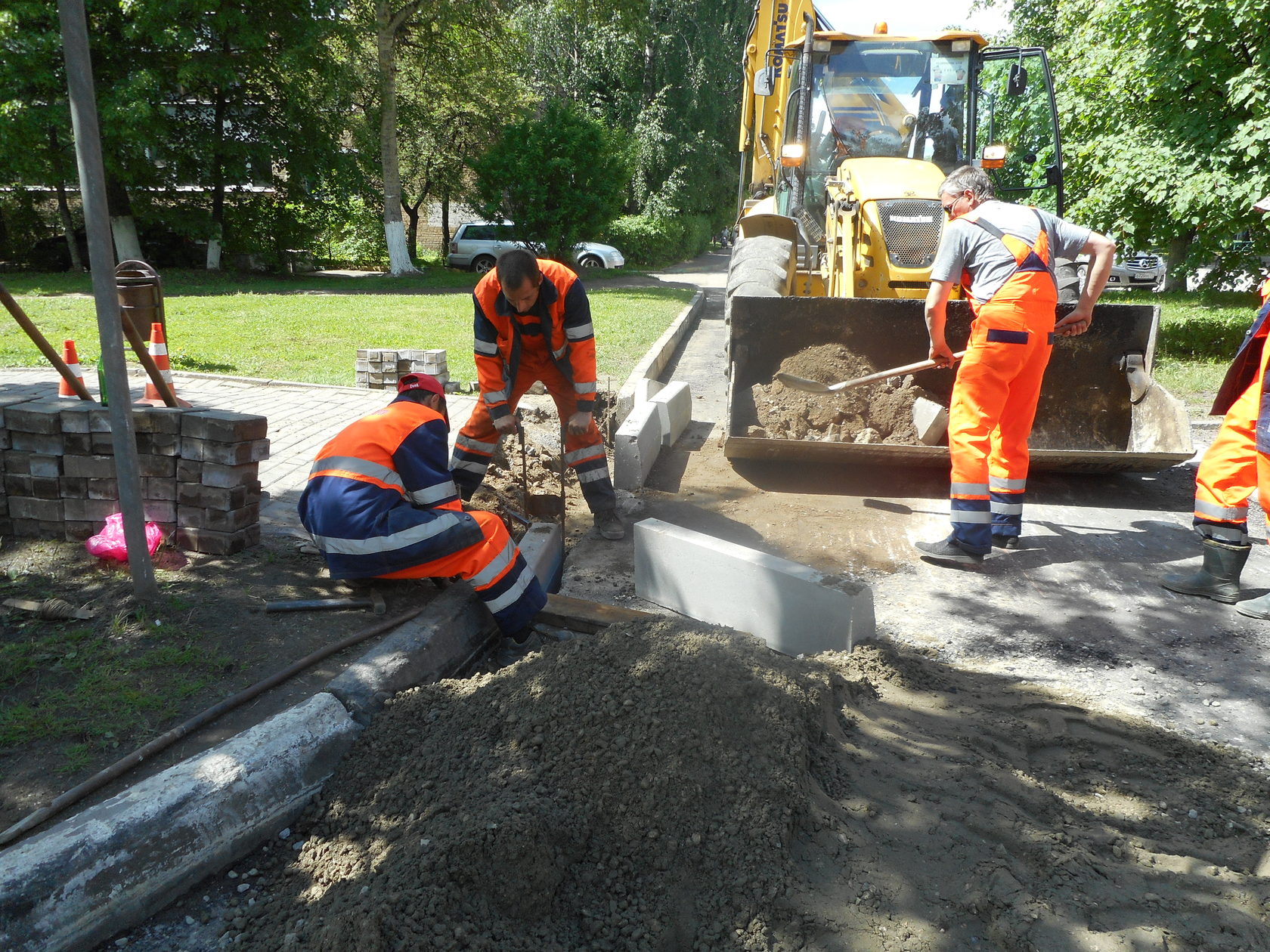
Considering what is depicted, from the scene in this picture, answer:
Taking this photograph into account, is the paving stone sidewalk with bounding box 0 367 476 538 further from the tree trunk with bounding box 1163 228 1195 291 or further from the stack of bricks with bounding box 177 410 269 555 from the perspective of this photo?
the tree trunk with bounding box 1163 228 1195 291

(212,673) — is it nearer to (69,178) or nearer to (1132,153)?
(1132,153)

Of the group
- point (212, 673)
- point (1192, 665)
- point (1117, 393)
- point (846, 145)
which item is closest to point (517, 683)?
point (212, 673)

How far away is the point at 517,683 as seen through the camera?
9.52 ft

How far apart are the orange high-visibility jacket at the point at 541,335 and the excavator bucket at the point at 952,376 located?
1393mm

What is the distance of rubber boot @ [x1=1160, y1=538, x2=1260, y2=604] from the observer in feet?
13.9

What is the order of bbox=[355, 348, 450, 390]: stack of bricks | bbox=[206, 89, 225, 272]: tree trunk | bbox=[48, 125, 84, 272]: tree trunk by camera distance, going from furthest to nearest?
1. bbox=[206, 89, 225, 272]: tree trunk
2. bbox=[48, 125, 84, 272]: tree trunk
3. bbox=[355, 348, 450, 390]: stack of bricks

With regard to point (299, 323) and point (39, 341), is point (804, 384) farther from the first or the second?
point (299, 323)

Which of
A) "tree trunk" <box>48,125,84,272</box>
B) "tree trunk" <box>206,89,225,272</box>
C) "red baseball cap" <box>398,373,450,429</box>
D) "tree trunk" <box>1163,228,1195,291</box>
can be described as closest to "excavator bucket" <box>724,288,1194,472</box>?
"red baseball cap" <box>398,373,450,429</box>

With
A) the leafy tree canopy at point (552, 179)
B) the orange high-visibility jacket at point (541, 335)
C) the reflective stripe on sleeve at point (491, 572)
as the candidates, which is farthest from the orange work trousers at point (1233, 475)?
the leafy tree canopy at point (552, 179)

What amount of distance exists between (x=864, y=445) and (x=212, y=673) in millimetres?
3964

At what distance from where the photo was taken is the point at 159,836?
7.18 feet

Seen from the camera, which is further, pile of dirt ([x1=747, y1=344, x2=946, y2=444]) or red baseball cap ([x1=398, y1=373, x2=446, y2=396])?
pile of dirt ([x1=747, y1=344, x2=946, y2=444])

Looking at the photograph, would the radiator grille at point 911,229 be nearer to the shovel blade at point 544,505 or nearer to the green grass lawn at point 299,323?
the green grass lawn at point 299,323

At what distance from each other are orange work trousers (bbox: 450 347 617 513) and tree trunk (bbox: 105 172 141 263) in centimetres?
1743
